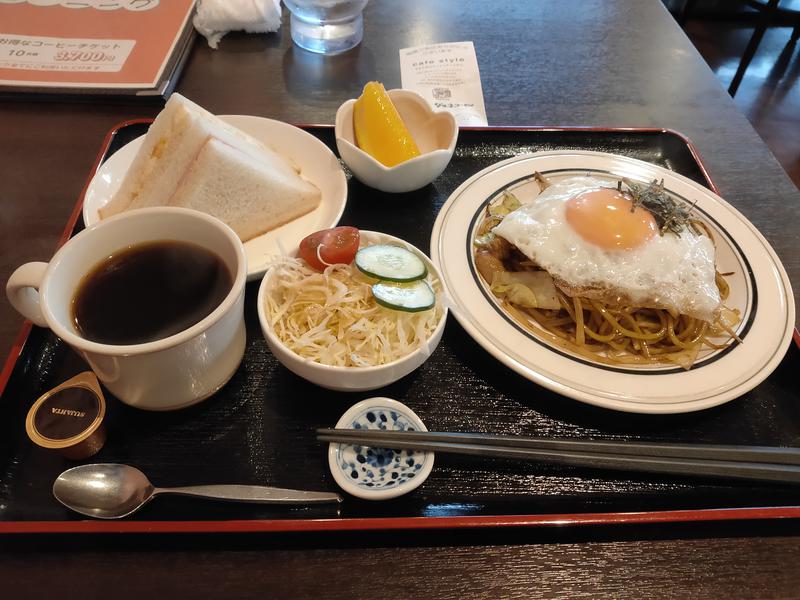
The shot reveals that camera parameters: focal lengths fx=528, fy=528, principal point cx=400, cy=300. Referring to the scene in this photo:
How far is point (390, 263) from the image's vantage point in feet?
5.14

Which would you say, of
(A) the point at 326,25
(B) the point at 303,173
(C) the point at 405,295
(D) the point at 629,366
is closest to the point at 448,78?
(A) the point at 326,25

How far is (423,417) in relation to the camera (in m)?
1.47

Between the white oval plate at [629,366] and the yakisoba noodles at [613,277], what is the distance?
0.28ft

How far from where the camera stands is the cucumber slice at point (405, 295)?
145cm

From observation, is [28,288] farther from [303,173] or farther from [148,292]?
[303,173]

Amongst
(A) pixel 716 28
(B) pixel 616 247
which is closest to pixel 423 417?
(B) pixel 616 247

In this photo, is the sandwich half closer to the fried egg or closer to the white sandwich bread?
the white sandwich bread

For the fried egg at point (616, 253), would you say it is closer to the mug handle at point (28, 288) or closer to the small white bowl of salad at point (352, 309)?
the small white bowl of salad at point (352, 309)

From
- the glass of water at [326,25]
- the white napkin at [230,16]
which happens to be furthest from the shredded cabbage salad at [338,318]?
the white napkin at [230,16]

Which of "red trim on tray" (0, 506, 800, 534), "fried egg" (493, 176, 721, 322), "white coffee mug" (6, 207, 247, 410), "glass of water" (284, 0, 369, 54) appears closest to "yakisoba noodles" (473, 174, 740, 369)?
"fried egg" (493, 176, 721, 322)

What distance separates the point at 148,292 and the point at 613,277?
139 centimetres

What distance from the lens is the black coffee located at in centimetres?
130

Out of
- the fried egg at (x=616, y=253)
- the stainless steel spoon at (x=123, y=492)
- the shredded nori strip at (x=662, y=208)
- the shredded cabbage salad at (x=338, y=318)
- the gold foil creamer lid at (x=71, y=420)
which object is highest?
the shredded nori strip at (x=662, y=208)

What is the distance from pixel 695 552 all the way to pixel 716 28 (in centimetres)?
638
